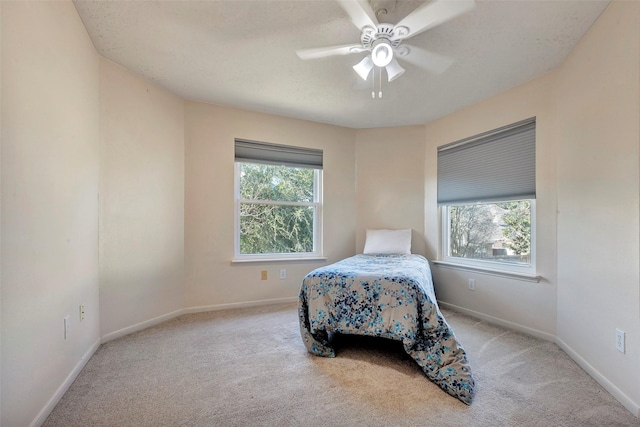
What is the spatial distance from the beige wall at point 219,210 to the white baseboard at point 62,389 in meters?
1.08

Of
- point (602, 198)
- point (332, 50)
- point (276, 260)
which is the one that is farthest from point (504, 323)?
point (332, 50)

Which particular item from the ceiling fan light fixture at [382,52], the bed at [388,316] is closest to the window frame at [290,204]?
the bed at [388,316]

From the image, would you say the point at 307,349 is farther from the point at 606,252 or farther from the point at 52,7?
the point at 52,7

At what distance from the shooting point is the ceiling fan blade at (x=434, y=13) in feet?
4.31

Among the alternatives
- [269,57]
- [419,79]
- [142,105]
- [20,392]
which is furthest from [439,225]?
[20,392]

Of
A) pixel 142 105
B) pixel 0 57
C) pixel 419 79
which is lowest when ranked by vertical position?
pixel 0 57

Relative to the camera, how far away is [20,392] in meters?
1.22

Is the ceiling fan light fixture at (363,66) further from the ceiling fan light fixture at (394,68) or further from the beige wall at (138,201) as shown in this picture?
the beige wall at (138,201)

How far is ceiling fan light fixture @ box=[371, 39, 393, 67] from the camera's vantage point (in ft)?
5.57

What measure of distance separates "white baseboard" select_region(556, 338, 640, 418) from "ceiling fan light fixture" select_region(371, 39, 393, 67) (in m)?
2.24

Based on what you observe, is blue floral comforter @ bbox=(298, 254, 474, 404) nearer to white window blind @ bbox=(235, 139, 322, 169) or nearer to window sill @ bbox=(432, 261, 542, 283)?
window sill @ bbox=(432, 261, 542, 283)

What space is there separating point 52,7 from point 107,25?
43 centimetres

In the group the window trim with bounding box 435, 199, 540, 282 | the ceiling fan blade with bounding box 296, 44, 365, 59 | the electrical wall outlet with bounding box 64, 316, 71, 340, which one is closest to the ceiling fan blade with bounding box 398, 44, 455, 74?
the ceiling fan blade with bounding box 296, 44, 365, 59

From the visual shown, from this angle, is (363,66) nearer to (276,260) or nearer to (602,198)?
(602,198)
